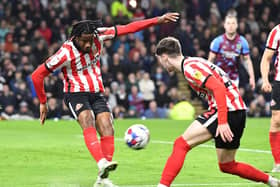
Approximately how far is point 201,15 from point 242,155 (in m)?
15.5

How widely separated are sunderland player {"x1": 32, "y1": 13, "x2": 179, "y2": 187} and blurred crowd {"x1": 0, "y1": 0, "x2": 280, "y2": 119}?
11.6 meters

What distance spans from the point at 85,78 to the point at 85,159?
3001 mm

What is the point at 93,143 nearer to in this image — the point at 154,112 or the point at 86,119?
the point at 86,119

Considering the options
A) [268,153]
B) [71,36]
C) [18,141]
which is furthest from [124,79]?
[71,36]

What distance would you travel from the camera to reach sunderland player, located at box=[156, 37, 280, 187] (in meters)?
8.80

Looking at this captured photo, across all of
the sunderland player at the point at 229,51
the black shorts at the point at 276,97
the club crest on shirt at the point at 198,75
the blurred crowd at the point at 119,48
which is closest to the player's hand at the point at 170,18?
the black shorts at the point at 276,97

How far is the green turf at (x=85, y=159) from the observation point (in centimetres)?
1101

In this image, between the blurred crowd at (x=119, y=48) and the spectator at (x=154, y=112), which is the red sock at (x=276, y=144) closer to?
the blurred crowd at (x=119, y=48)

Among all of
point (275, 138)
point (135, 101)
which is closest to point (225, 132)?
point (275, 138)

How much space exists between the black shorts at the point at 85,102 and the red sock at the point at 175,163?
1.85 m

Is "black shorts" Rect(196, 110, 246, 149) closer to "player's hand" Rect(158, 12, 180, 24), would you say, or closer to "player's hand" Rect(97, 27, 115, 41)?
"player's hand" Rect(158, 12, 180, 24)

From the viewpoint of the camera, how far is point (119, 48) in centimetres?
2505

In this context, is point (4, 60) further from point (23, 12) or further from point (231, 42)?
point (231, 42)

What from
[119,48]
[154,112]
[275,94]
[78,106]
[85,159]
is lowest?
[154,112]
